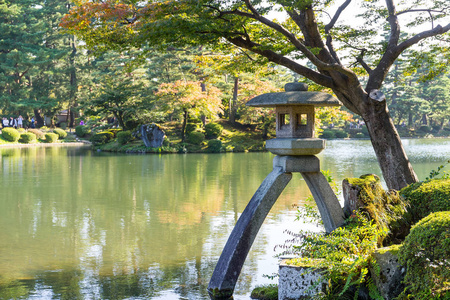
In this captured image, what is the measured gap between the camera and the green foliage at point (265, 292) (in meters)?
4.18

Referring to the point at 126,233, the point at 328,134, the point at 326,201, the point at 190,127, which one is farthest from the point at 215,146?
the point at 326,201

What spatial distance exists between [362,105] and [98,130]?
2793 cm

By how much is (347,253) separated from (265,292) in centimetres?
100

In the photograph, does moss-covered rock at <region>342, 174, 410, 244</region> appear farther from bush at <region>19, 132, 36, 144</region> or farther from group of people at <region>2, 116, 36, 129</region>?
group of people at <region>2, 116, 36, 129</region>

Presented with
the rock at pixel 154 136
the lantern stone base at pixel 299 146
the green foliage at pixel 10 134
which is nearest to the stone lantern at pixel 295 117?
the lantern stone base at pixel 299 146

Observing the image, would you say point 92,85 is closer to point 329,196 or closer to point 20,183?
point 20,183

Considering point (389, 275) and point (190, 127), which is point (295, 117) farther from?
point (190, 127)

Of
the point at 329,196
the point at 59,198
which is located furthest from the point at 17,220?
the point at 329,196

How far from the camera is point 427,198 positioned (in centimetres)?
435

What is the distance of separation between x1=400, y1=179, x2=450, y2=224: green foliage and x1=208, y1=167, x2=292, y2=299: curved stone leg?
4.25 ft

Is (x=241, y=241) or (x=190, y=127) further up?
(x=190, y=127)

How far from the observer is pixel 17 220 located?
799 centimetres

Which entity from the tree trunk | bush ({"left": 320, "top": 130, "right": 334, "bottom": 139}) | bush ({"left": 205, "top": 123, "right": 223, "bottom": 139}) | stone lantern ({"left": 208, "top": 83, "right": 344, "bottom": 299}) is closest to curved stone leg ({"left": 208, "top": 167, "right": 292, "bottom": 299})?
stone lantern ({"left": 208, "top": 83, "right": 344, "bottom": 299})

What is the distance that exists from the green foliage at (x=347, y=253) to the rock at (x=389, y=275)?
51mm
